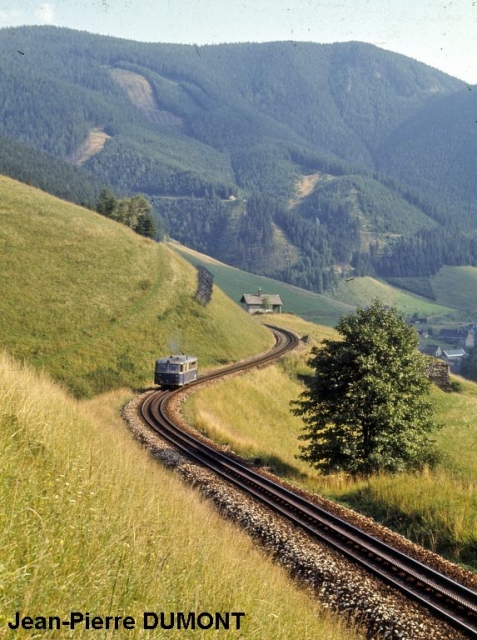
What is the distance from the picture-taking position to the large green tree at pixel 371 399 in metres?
27.4

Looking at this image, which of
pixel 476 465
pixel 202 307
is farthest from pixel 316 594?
pixel 202 307

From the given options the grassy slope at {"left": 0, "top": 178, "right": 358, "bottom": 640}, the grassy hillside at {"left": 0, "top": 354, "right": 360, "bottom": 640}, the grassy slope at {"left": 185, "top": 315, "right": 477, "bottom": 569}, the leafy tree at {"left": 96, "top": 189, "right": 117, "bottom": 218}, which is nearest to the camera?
the grassy hillside at {"left": 0, "top": 354, "right": 360, "bottom": 640}

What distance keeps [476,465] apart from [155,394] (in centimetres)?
2833

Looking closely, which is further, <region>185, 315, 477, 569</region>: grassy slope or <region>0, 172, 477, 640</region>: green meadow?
<region>185, 315, 477, 569</region>: grassy slope

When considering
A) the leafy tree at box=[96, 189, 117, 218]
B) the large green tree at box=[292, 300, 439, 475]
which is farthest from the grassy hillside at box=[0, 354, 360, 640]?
the leafy tree at box=[96, 189, 117, 218]

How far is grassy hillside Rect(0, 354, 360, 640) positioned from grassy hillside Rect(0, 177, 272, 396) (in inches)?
1467

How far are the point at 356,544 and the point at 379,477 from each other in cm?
818

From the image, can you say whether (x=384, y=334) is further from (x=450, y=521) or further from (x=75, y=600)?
(x=75, y=600)

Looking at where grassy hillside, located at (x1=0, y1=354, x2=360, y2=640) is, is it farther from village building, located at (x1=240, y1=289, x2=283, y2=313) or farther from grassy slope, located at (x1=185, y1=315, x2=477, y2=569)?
village building, located at (x1=240, y1=289, x2=283, y2=313)

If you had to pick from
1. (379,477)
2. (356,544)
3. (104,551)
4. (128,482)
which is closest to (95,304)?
(379,477)

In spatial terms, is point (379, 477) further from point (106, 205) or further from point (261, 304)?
point (261, 304)

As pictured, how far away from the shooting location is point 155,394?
1796 inches

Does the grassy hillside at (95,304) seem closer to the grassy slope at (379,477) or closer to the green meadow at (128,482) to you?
the green meadow at (128,482)

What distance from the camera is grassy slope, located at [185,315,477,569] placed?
17375 millimetres
